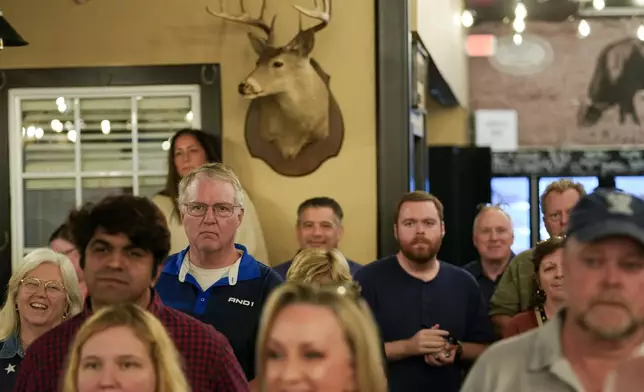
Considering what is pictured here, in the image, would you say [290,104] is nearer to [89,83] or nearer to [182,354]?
[89,83]

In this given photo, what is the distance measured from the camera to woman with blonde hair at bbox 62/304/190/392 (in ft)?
6.51

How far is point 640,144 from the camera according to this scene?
1260cm

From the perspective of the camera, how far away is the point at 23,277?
3436 millimetres

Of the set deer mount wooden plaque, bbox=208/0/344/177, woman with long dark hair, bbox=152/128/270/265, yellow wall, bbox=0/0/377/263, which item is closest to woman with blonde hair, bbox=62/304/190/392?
woman with long dark hair, bbox=152/128/270/265

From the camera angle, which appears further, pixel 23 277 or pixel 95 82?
pixel 95 82

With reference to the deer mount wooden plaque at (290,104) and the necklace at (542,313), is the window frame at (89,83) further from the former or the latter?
the necklace at (542,313)

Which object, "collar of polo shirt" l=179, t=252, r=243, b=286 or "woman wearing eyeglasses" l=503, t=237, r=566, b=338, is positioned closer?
"collar of polo shirt" l=179, t=252, r=243, b=286

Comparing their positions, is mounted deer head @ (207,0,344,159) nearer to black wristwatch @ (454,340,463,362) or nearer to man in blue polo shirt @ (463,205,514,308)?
man in blue polo shirt @ (463,205,514,308)

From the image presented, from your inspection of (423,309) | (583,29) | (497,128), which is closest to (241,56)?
(423,309)

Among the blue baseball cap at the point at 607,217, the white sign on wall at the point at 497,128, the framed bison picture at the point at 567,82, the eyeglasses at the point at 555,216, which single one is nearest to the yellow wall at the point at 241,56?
the eyeglasses at the point at 555,216

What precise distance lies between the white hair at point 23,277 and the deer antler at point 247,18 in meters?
2.14

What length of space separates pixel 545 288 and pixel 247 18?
8.01ft

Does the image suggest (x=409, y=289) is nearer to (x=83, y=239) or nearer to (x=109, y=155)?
(x=83, y=239)

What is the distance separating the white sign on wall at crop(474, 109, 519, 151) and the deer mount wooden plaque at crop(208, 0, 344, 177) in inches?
276
